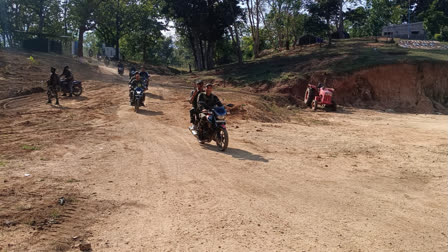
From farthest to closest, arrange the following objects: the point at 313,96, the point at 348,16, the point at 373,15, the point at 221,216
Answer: the point at 373,15, the point at 348,16, the point at 313,96, the point at 221,216

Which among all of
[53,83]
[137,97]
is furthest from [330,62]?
[53,83]

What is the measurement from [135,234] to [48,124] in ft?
28.3

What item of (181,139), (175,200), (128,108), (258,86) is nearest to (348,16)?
(258,86)

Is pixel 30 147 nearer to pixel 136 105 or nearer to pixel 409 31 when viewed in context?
pixel 136 105

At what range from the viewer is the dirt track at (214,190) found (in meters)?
4.43

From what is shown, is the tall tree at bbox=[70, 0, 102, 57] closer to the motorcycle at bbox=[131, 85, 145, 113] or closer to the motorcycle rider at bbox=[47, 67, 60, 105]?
the motorcycle rider at bbox=[47, 67, 60, 105]

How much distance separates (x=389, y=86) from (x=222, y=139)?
18650 millimetres

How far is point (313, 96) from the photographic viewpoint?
21125 millimetres

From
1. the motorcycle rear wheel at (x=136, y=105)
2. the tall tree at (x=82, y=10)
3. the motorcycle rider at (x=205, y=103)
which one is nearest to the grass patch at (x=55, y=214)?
the motorcycle rider at (x=205, y=103)

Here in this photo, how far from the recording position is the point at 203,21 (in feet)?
117

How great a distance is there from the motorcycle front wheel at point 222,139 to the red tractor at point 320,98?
11811mm

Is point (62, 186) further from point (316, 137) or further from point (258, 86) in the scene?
point (258, 86)

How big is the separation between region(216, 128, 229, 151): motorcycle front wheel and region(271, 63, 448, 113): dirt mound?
1481 cm

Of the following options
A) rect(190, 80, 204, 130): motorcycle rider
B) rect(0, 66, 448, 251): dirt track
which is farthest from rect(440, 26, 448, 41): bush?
rect(190, 80, 204, 130): motorcycle rider
